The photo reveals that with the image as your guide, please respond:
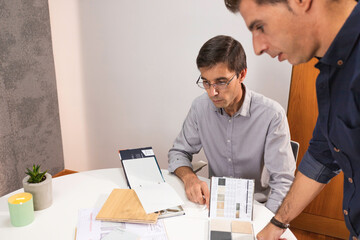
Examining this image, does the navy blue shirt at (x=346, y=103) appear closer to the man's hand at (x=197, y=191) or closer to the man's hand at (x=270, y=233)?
the man's hand at (x=270, y=233)

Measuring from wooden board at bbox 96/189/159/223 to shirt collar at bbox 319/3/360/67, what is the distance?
2.67ft

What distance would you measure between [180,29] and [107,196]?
1590 mm

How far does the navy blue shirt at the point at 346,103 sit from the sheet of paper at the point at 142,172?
2.72 ft

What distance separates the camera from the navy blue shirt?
2.28 ft

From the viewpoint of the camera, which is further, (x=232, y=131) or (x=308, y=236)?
(x=308, y=236)

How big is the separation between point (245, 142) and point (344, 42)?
99 centimetres

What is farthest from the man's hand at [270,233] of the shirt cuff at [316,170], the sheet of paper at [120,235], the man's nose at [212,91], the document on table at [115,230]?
the man's nose at [212,91]

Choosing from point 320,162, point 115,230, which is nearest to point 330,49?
point 320,162

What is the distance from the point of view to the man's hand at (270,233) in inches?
41.7

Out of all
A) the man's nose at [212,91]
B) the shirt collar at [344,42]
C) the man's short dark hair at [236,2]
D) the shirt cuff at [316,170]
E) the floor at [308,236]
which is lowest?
the floor at [308,236]

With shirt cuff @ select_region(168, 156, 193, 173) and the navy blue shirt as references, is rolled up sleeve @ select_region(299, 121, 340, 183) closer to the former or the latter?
the navy blue shirt

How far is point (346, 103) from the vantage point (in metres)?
0.76

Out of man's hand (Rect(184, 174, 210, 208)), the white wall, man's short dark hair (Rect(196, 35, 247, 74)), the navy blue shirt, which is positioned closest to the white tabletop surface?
man's hand (Rect(184, 174, 210, 208))

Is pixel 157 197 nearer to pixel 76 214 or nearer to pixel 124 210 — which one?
pixel 124 210
